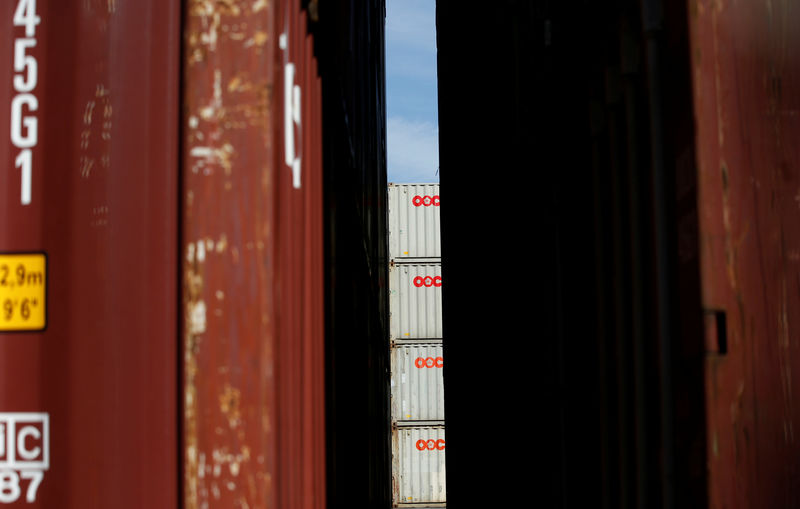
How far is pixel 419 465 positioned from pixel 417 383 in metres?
2.00

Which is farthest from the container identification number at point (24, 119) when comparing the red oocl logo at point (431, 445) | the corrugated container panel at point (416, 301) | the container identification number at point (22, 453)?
the red oocl logo at point (431, 445)

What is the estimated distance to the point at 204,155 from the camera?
193 centimetres

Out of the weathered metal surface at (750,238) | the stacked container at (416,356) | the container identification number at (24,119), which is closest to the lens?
the weathered metal surface at (750,238)

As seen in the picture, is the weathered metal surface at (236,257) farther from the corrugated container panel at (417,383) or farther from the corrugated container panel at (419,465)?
the corrugated container panel at (419,465)

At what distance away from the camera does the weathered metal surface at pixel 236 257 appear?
1864 mm

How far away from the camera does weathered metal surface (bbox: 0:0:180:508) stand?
72.7 inches

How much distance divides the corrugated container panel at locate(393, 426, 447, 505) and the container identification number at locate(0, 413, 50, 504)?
1711cm

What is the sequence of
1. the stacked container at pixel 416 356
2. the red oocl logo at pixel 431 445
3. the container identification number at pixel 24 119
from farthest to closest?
the stacked container at pixel 416 356 < the red oocl logo at pixel 431 445 < the container identification number at pixel 24 119

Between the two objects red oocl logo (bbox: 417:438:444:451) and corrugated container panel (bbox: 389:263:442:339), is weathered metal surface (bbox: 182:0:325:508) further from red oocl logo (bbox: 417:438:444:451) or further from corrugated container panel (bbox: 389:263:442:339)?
red oocl logo (bbox: 417:438:444:451)

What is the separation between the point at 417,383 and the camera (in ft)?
61.3

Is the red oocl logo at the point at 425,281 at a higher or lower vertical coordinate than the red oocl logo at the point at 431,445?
higher

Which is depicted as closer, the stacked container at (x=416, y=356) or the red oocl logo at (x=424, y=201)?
the stacked container at (x=416, y=356)

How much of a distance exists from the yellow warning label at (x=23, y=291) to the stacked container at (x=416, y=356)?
1679cm

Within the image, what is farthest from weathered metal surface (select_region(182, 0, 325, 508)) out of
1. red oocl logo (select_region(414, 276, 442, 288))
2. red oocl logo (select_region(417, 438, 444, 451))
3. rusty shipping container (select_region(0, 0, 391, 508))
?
red oocl logo (select_region(417, 438, 444, 451))
